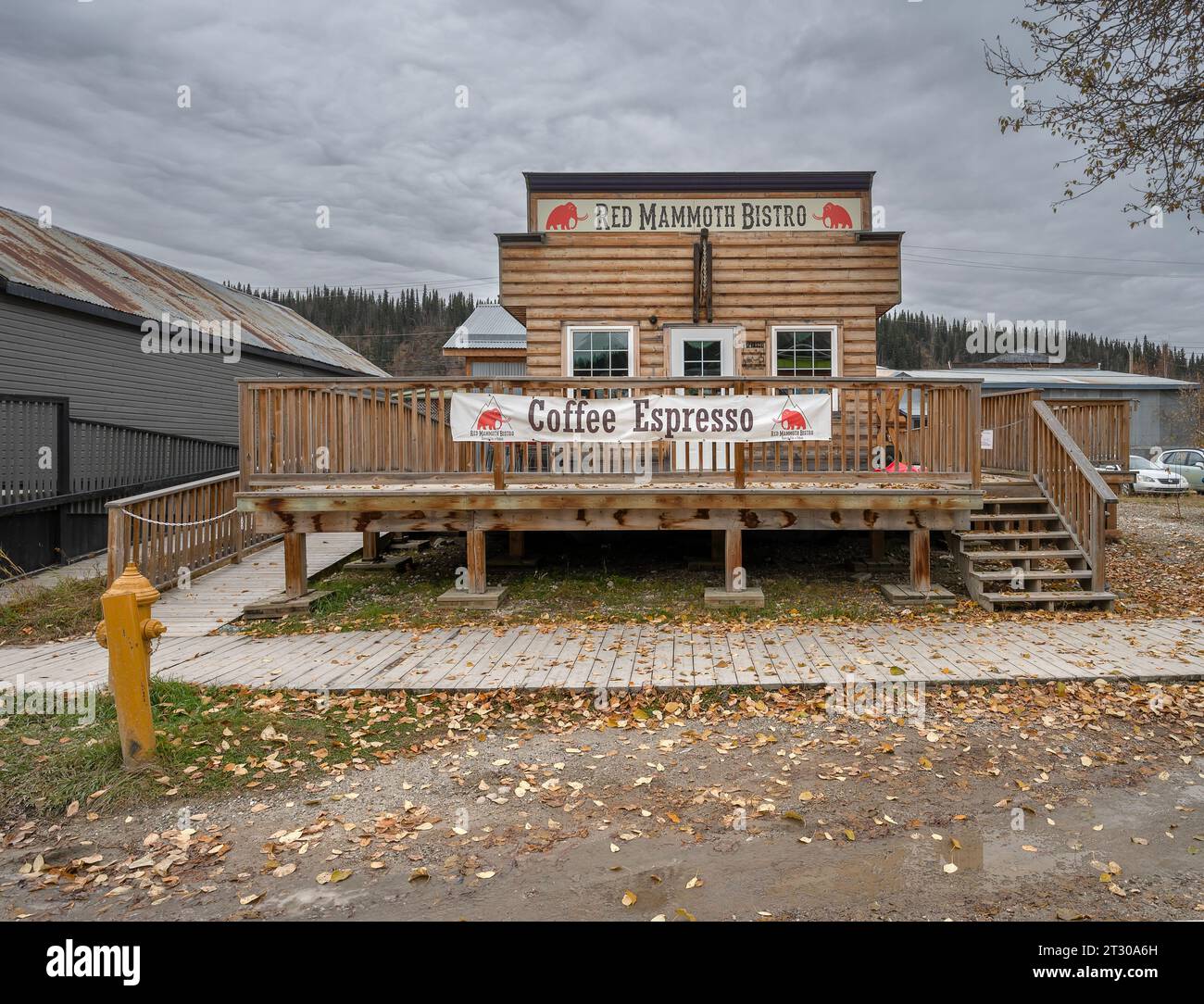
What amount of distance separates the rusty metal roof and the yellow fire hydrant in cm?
1159

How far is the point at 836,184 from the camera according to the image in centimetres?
1179

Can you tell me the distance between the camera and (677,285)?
11.8 m

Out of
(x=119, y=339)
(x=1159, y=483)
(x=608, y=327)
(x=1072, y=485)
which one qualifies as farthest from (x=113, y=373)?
(x=1159, y=483)

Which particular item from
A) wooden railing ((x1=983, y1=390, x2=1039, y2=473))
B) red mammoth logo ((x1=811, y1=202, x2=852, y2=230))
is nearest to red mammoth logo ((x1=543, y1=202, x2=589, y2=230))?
red mammoth logo ((x1=811, y1=202, x2=852, y2=230))

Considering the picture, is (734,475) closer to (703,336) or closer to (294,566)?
(703,336)

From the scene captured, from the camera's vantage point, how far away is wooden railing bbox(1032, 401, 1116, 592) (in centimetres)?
804

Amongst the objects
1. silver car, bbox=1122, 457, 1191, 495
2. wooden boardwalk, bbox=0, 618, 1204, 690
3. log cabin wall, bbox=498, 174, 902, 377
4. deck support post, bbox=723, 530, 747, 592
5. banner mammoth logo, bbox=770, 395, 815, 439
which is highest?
log cabin wall, bbox=498, 174, 902, 377

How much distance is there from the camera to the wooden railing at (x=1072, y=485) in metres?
8.04

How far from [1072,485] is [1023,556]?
120 centimetres

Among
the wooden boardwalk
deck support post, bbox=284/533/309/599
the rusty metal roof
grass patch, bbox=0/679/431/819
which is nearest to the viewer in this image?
grass patch, bbox=0/679/431/819

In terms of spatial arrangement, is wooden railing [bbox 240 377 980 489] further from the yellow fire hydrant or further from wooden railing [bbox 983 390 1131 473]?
the yellow fire hydrant

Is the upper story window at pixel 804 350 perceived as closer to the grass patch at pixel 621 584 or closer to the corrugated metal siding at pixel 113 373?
the grass patch at pixel 621 584

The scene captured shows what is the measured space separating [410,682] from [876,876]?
3718 millimetres
